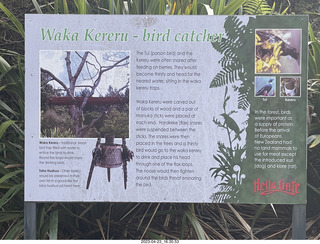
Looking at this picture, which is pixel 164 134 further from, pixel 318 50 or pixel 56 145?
pixel 318 50

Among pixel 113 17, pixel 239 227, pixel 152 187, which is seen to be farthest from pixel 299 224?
pixel 113 17

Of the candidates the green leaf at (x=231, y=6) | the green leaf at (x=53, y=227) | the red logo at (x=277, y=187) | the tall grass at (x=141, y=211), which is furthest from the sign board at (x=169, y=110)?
the green leaf at (x=231, y=6)

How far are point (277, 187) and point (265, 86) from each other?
669 millimetres

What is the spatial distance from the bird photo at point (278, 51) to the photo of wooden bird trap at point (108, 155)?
1026mm

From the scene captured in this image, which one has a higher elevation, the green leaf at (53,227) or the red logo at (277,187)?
the red logo at (277,187)

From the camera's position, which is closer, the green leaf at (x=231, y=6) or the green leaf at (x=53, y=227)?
the green leaf at (x=53, y=227)

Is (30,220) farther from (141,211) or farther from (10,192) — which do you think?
(141,211)

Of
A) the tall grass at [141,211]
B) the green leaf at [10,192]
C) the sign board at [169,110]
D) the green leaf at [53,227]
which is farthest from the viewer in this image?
the tall grass at [141,211]

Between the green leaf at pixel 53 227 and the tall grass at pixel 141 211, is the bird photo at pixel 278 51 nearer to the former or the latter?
the tall grass at pixel 141 211

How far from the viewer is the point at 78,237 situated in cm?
364

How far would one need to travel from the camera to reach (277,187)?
3029 millimetres

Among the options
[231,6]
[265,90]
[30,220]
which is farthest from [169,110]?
[30,220]

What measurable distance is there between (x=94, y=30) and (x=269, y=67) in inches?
46.5

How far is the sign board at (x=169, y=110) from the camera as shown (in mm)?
3021
